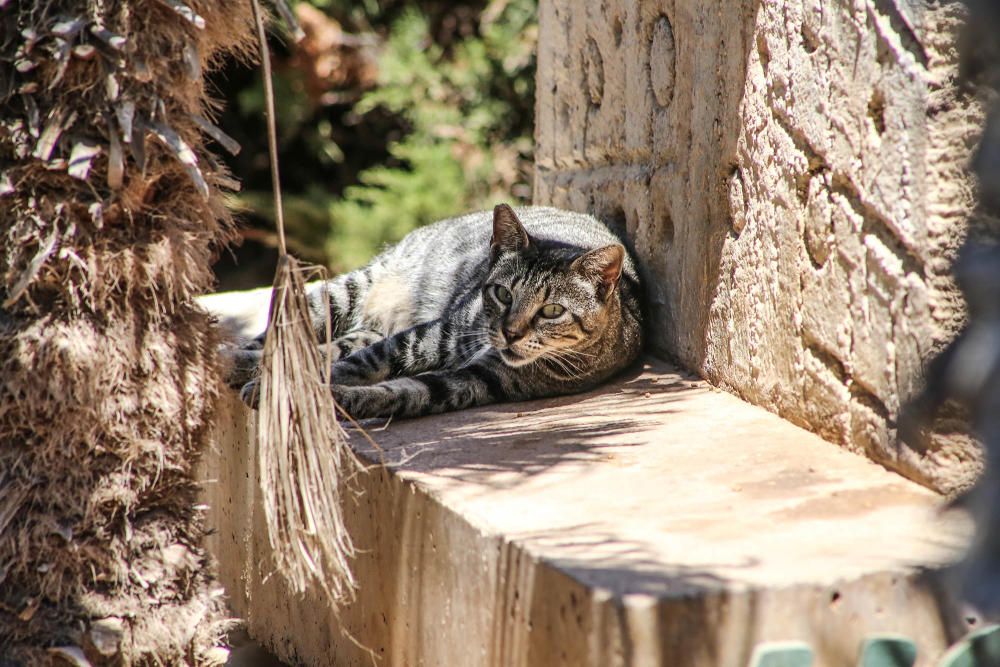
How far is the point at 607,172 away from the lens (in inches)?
177

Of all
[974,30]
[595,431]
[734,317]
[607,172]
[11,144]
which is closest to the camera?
[974,30]

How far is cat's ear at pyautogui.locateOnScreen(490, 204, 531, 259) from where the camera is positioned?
3998mm

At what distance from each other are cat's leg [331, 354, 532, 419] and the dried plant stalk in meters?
0.94

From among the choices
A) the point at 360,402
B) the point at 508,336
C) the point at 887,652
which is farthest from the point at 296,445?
the point at 508,336

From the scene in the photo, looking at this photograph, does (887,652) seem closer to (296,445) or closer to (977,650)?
(977,650)

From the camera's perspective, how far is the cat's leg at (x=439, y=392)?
3.48 metres

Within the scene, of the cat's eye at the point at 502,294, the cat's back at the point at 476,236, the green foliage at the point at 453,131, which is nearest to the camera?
the cat's eye at the point at 502,294

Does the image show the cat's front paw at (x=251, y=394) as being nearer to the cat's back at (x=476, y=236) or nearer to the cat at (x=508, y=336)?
the cat at (x=508, y=336)

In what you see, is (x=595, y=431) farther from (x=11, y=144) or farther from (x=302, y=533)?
(x=11, y=144)

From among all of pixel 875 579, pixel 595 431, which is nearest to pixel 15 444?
pixel 595 431

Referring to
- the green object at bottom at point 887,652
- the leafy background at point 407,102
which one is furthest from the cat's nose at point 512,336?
the leafy background at point 407,102

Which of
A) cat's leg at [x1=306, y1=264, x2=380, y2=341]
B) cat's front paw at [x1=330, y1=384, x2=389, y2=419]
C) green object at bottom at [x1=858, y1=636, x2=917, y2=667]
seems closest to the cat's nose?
cat's front paw at [x1=330, y1=384, x2=389, y2=419]

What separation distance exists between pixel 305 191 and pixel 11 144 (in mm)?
7150

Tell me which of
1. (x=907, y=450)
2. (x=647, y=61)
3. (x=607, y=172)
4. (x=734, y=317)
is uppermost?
(x=647, y=61)
